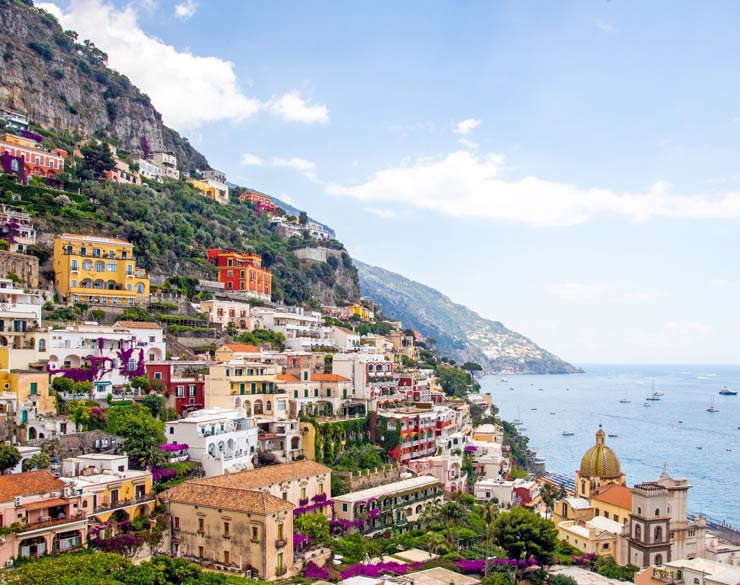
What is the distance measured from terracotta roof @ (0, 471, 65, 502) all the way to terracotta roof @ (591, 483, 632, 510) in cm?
3715

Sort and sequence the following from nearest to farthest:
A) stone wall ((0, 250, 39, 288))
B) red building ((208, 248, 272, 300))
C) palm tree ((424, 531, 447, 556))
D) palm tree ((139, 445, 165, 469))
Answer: palm tree ((139, 445, 165, 469)), palm tree ((424, 531, 447, 556)), stone wall ((0, 250, 39, 288)), red building ((208, 248, 272, 300))

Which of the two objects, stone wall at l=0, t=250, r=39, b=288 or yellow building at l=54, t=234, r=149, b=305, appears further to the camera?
yellow building at l=54, t=234, r=149, b=305

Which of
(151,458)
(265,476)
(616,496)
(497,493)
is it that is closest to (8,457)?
(151,458)

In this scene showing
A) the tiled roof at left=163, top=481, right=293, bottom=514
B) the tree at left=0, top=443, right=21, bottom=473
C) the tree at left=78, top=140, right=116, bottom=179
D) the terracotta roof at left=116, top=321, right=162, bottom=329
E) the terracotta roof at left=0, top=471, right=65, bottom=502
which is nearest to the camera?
the terracotta roof at left=0, top=471, right=65, bottom=502

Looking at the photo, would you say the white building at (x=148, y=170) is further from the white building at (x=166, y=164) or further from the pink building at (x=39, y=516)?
the pink building at (x=39, y=516)

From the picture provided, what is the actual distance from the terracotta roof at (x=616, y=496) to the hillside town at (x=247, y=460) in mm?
164

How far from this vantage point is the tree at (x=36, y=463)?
124 feet

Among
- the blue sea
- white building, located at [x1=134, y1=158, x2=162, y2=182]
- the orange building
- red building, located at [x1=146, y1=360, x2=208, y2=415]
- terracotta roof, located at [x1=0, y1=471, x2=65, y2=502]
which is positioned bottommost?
the blue sea

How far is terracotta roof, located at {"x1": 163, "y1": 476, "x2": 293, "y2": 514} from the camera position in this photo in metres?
37.4

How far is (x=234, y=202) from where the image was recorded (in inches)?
4574

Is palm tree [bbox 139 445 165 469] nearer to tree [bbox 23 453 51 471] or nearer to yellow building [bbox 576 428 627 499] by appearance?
tree [bbox 23 453 51 471]

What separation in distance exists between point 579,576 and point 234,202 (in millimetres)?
→ 86233

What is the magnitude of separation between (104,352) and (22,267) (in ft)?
44.1

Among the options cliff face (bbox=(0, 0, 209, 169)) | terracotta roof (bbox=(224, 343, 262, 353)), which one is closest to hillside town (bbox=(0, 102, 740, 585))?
terracotta roof (bbox=(224, 343, 262, 353))
